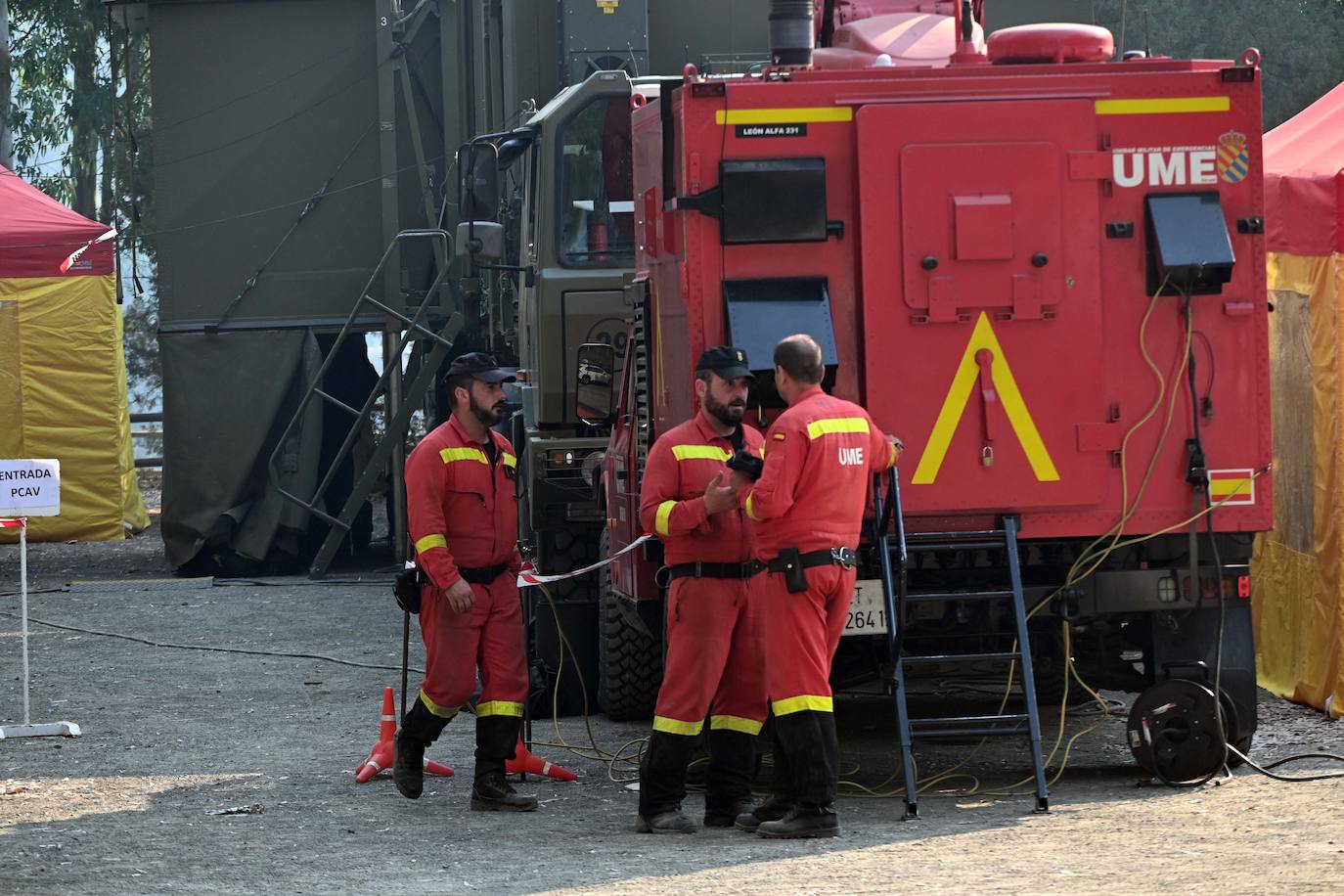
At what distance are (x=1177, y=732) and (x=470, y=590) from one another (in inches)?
118

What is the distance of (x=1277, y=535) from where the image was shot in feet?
37.4

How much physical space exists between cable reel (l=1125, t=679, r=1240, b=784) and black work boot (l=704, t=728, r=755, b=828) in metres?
Result: 1.62

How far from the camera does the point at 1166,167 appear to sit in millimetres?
8484

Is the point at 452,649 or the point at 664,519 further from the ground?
the point at 664,519

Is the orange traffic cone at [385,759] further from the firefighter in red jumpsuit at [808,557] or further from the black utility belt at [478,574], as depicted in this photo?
the firefighter in red jumpsuit at [808,557]

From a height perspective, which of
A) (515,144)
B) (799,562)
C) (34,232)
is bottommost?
(799,562)

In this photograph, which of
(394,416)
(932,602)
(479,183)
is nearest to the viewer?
(932,602)

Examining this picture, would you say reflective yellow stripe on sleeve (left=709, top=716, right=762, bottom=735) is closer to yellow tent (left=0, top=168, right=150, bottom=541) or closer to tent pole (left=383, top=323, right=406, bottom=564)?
tent pole (left=383, top=323, right=406, bottom=564)

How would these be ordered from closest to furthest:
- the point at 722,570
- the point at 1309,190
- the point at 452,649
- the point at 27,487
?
the point at 722,570 < the point at 452,649 < the point at 1309,190 < the point at 27,487

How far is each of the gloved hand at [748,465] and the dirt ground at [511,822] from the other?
138 cm

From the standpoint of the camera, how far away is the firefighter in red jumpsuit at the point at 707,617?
7930 mm

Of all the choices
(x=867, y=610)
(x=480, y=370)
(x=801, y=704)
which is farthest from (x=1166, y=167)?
(x=480, y=370)

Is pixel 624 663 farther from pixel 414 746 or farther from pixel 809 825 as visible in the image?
pixel 809 825

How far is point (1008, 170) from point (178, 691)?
6711 mm
